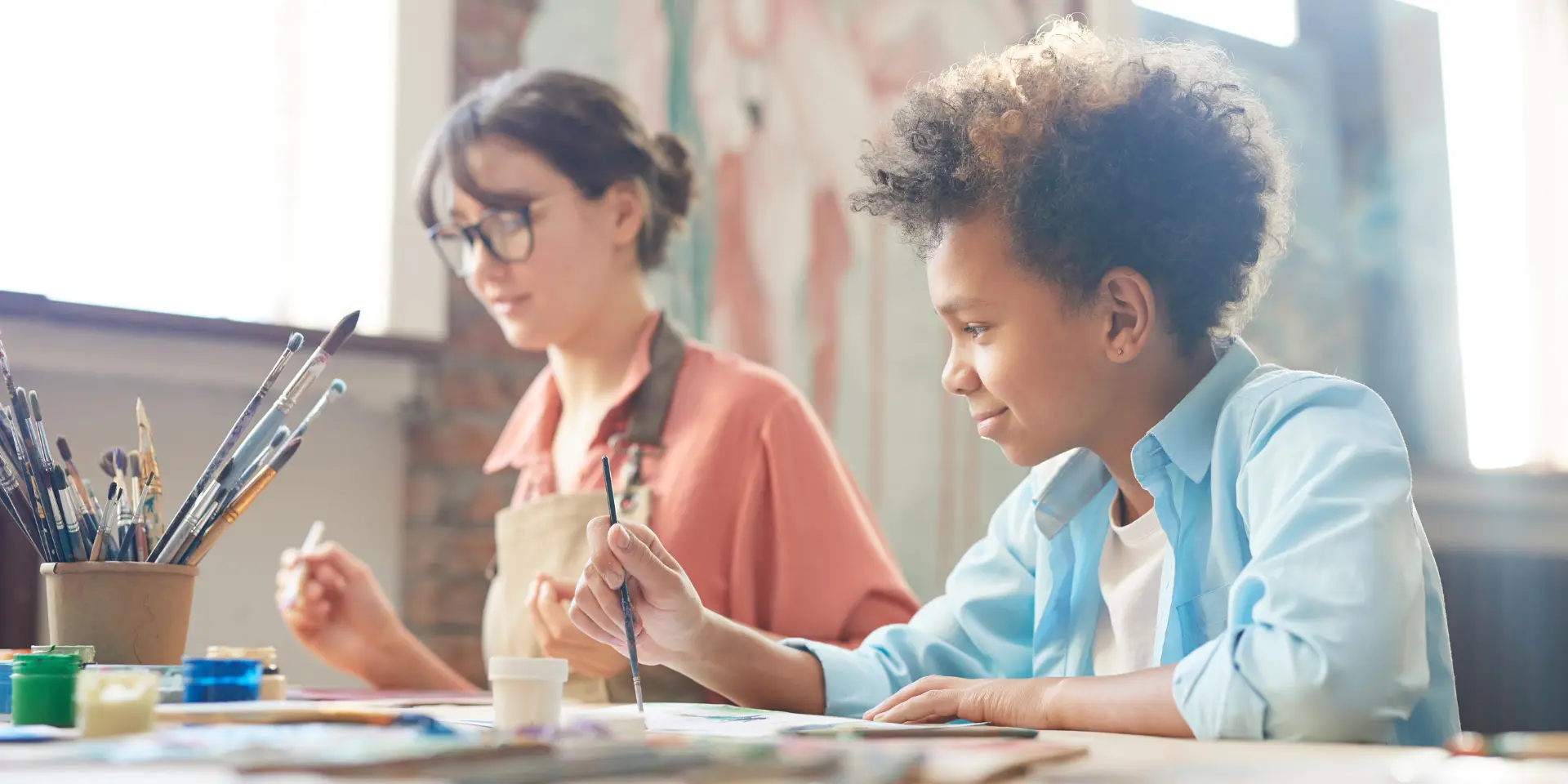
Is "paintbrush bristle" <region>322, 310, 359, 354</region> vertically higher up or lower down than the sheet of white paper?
higher up

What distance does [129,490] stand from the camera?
3.13 feet

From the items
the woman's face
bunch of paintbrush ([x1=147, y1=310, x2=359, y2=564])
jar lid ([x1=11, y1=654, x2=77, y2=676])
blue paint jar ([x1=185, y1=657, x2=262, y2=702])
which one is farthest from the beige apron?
jar lid ([x1=11, y1=654, x2=77, y2=676])

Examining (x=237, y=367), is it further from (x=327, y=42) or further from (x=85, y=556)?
(x=85, y=556)

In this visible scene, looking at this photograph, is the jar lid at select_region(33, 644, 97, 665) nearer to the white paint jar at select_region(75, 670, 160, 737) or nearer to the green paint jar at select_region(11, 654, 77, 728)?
the green paint jar at select_region(11, 654, 77, 728)

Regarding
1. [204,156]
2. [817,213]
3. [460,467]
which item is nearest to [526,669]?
[460,467]

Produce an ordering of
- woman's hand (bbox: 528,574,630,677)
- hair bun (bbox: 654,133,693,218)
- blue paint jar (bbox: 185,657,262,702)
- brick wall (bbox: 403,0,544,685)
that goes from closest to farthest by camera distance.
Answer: blue paint jar (bbox: 185,657,262,702) → woman's hand (bbox: 528,574,630,677) → hair bun (bbox: 654,133,693,218) → brick wall (bbox: 403,0,544,685)

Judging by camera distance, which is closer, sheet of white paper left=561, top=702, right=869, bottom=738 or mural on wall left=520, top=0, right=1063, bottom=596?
sheet of white paper left=561, top=702, right=869, bottom=738

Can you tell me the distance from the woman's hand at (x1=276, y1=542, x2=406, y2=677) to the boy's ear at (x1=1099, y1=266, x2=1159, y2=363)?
828 millimetres

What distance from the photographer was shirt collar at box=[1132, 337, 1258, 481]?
89 centimetres

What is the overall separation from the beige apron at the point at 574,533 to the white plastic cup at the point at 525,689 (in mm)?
636

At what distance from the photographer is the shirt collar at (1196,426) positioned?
889 mm

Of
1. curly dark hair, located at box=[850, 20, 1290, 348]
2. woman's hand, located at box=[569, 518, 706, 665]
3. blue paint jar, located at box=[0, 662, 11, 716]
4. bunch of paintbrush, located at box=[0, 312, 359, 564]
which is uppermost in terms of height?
curly dark hair, located at box=[850, 20, 1290, 348]

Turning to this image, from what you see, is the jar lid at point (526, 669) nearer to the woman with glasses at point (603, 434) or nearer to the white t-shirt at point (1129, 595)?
the white t-shirt at point (1129, 595)

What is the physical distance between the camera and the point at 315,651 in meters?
1.43
